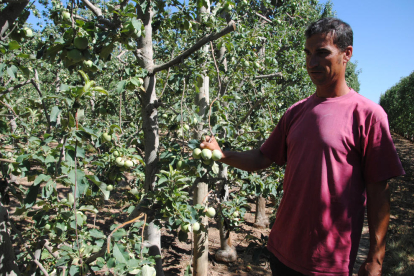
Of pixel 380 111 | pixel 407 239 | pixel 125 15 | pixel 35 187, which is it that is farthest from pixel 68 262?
pixel 407 239

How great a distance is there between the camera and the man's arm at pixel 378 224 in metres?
1.11

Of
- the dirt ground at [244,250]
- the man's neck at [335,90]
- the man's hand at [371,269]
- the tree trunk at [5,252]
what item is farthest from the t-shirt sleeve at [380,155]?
the tree trunk at [5,252]

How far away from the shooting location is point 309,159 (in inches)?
48.2

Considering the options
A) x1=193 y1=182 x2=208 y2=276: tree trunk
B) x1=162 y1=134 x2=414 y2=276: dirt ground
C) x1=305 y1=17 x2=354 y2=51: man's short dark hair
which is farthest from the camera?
x1=162 y1=134 x2=414 y2=276: dirt ground

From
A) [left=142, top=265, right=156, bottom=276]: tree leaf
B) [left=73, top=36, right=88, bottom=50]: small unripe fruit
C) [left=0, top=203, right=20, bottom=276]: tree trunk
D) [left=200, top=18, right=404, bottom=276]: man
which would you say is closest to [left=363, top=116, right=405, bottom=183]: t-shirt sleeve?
[left=200, top=18, right=404, bottom=276]: man

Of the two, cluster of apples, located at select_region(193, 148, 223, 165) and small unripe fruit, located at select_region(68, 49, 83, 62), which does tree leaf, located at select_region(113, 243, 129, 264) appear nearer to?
cluster of apples, located at select_region(193, 148, 223, 165)

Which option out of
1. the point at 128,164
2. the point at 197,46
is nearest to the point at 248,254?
the point at 128,164

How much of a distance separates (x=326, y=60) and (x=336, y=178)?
0.52 metres

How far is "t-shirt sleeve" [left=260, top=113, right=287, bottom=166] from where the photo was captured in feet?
5.08

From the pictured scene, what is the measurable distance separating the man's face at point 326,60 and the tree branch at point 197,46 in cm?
49

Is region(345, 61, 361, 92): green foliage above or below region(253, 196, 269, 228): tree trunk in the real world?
above

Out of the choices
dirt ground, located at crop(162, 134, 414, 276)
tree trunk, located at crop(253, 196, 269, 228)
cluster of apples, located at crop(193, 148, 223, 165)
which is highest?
cluster of apples, located at crop(193, 148, 223, 165)

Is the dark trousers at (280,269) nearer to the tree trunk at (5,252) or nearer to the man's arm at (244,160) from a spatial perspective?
the man's arm at (244,160)

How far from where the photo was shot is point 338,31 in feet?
3.97
